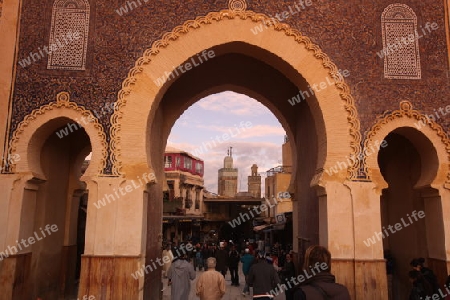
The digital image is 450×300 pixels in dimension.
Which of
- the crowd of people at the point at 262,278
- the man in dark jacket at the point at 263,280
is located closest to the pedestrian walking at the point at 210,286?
the crowd of people at the point at 262,278

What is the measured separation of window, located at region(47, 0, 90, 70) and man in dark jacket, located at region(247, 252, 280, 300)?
424 centimetres

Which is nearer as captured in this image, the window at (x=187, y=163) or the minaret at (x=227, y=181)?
the window at (x=187, y=163)

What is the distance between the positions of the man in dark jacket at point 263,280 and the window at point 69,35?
13.9ft

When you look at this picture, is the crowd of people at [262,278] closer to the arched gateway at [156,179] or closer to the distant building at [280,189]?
the arched gateway at [156,179]

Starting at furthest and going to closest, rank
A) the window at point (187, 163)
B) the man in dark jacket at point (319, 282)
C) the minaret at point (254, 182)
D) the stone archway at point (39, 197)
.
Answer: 1. the minaret at point (254, 182)
2. the window at point (187, 163)
3. the stone archway at point (39, 197)
4. the man in dark jacket at point (319, 282)

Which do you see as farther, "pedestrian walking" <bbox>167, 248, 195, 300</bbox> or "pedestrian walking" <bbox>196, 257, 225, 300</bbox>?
"pedestrian walking" <bbox>167, 248, 195, 300</bbox>

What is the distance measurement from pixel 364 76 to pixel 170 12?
11.4 ft

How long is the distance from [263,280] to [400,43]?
4.65m

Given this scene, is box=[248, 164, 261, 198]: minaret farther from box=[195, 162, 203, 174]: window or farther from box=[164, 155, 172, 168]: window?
box=[164, 155, 172, 168]: window

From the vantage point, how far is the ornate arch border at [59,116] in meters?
6.29

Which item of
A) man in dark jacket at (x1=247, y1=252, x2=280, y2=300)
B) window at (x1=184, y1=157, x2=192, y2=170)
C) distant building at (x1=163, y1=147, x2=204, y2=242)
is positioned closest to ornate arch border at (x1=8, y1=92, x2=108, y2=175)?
man in dark jacket at (x1=247, y1=252, x2=280, y2=300)

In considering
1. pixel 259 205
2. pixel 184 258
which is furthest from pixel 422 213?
pixel 259 205

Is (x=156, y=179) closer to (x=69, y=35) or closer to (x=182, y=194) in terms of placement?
(x=69, y=35)

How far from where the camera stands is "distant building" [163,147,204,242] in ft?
76.2
